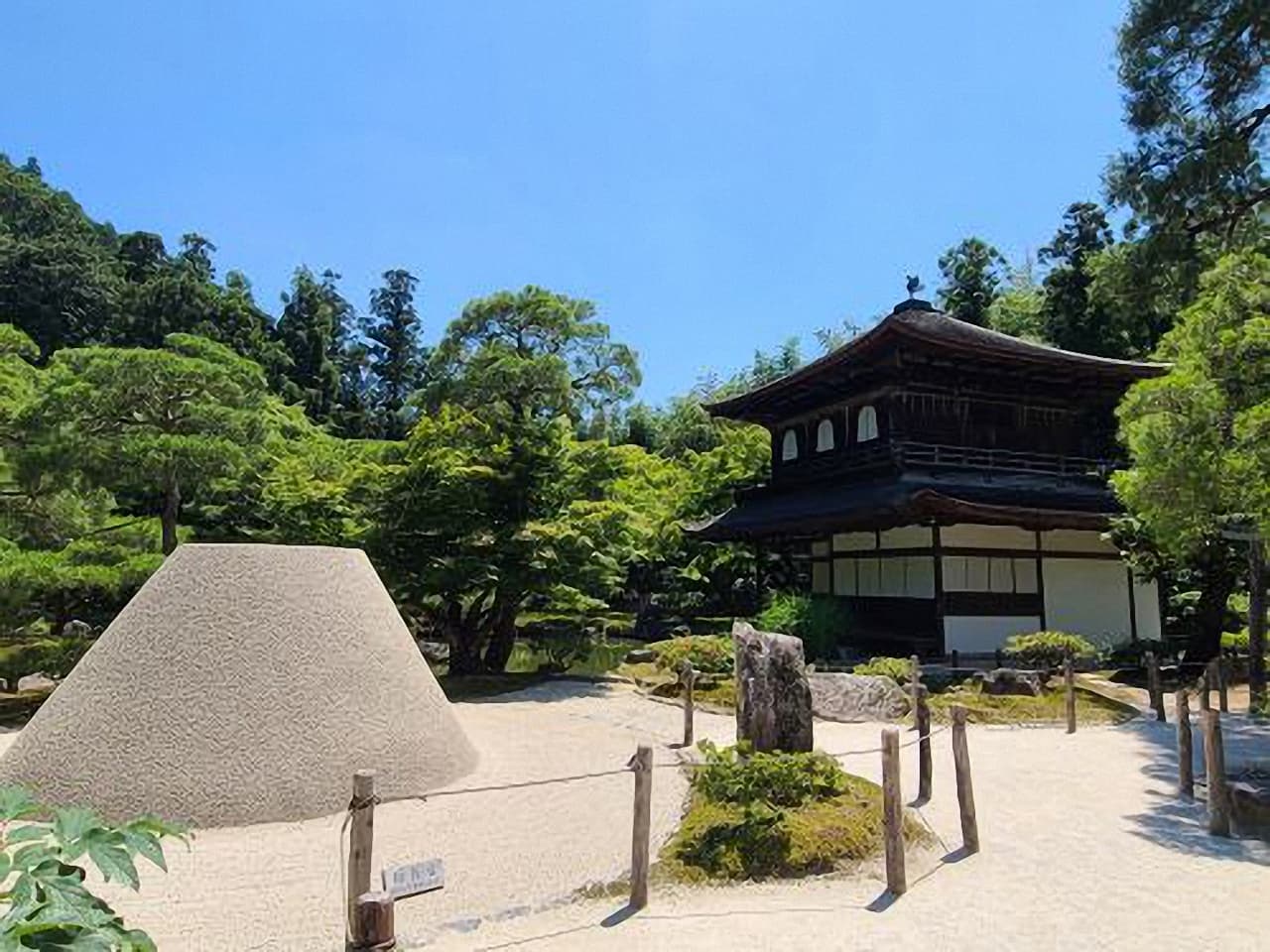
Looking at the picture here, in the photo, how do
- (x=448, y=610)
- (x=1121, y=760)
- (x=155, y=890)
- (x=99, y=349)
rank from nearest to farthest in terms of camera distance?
(x=155, y=890)
(x=1121, y=760)
(x=99, y=349)
(x=448, y=610)

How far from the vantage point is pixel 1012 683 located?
14992mm

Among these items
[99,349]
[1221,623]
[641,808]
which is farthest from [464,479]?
[1221,623]

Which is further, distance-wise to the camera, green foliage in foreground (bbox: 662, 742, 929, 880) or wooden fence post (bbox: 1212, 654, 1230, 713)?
wooden fence post (bbox: 1212, 654, 1230, 713)

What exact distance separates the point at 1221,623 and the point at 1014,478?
5065 mm

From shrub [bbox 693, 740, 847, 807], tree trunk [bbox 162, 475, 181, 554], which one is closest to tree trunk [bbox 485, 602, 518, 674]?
tree trunk [bbox 162, 475, 181, 554]

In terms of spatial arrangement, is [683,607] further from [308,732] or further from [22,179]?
[22,179]

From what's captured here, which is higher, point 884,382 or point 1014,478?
point 884,382

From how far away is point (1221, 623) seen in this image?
19.1 m

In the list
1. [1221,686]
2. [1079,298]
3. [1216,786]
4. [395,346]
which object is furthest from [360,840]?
[395,346]

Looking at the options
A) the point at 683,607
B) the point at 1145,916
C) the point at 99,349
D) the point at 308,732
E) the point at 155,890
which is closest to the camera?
the point at 1145,916

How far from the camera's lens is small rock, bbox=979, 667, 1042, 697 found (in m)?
14.9

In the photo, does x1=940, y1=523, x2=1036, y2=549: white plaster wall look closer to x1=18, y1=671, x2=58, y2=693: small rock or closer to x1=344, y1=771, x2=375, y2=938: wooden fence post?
x1=344, y1=771, x2=375, y2=938: wooden fence post

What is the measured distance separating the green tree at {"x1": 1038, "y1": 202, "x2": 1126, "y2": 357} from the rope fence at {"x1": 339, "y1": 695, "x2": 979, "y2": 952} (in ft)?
111

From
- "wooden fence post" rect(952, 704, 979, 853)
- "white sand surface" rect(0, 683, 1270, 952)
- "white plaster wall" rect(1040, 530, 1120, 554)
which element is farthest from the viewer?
"white plaster wall" rect(1040, 530, 1120, 554)
